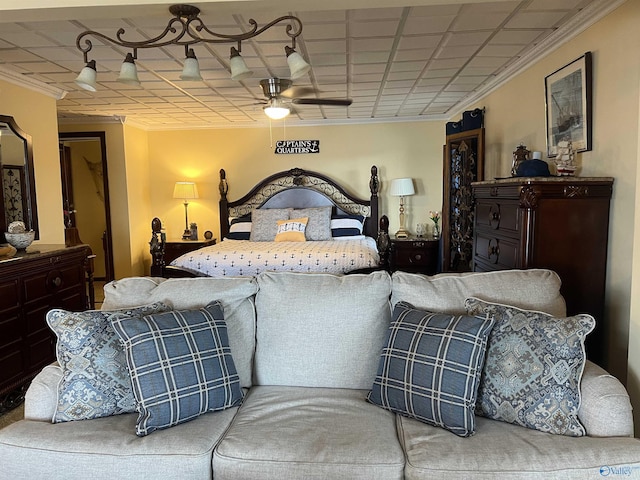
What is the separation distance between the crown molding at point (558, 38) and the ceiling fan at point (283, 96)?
53.9 inches

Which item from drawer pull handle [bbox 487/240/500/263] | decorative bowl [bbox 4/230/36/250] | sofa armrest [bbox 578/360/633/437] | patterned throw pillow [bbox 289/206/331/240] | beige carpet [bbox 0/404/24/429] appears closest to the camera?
sofa armrest [bbox 578/360/633/437]

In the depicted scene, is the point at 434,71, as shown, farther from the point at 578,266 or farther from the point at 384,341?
the point at 384,341

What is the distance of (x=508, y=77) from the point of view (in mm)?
3658

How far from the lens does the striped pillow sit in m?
5.47

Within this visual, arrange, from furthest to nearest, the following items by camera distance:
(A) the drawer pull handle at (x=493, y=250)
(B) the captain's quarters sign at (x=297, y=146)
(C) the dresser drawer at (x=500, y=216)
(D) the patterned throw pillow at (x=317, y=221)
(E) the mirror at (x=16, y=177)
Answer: (B) the captain's quarters sign at (x=297, y=146) < (D) the patterned throw pillow at (x=317, y=221) < (E) the mirror at (x=16, y=177) < (A) the drawer pull handle at (x=493, y=250) < (C) the dresser drawer at (x=500, y=216)

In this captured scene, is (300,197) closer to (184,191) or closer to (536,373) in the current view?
(184,191)

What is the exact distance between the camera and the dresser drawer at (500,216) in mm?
2402

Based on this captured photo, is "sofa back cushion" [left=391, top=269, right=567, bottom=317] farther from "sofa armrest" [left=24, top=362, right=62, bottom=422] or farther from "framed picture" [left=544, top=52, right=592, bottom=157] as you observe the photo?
"sofa armrest" [left=24, top=362, right=62, bottom=422]

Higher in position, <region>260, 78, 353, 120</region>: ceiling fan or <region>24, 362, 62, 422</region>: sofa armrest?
<region>260, 78, 353, 120</region>: ceiling fan

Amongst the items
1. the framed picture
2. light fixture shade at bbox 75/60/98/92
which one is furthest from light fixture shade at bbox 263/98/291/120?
the framed picture

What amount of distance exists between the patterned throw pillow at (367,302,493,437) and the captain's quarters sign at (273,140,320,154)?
4483 millimetres

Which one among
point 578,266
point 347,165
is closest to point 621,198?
point 578,266

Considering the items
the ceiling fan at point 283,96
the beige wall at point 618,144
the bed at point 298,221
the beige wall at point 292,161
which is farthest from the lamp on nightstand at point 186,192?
the beige wall at point 618,144

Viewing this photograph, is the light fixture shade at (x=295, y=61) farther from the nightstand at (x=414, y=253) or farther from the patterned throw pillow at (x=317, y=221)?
the nightstand at (x=414, y=253)
